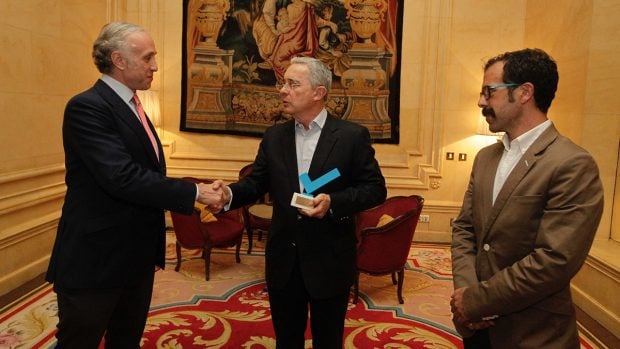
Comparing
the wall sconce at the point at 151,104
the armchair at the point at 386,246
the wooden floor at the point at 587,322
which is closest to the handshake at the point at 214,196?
the armchair at the point at 386,246

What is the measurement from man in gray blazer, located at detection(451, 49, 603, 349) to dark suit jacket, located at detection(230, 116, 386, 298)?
22.5 inches

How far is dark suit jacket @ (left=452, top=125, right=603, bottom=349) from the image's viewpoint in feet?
5.39

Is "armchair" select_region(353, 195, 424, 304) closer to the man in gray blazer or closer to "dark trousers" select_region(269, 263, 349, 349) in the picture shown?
"dark trousers" select_region(269, 263, 349, 349)

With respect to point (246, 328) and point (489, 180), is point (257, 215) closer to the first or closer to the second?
point (246, 328)

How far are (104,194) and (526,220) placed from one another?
1725 millimetres

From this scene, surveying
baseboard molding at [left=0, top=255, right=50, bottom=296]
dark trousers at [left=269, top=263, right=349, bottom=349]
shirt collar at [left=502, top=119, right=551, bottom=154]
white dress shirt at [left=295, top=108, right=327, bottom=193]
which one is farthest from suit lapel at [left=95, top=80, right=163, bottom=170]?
baseboard molding at [left=0, top=255, right=50, bottom=296]

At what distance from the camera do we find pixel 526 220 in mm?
1747

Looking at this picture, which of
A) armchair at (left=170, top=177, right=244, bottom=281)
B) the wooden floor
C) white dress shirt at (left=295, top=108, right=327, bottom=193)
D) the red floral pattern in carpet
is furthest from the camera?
armchair at (left=170, top=177, right=244, bottom=281)

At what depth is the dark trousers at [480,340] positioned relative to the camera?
6.49 ft

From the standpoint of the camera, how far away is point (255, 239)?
6.61 metres

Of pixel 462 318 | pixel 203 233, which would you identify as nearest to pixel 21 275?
pixel 203 233

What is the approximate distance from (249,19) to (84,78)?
7.20 feet

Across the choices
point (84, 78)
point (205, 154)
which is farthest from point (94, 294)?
point (205, 154)

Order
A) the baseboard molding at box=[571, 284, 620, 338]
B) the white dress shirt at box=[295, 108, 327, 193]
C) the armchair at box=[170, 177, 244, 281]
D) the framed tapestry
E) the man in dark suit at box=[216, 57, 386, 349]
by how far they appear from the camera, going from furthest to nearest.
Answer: the framed tapestry → the armchair at box=[170, 177, 244, 281] → the baseboard molding at box=[571, 284, 620, 338] → the white dress shirt at box=[295, 108, 327, 193] → the man in dark suit at box=[216, 57, 386, 349]
